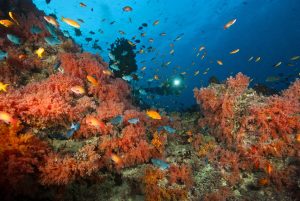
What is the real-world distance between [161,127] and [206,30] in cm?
6064

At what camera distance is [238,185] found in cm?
571

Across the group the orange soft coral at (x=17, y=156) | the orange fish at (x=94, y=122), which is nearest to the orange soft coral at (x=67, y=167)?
the orange soft coral at (x=17, y=156)

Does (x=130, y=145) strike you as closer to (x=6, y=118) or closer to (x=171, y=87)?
(x=6, y=118)

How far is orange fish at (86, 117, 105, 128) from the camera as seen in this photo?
18.2 feet

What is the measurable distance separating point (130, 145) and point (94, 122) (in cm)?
105

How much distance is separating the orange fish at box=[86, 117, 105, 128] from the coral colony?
25mm

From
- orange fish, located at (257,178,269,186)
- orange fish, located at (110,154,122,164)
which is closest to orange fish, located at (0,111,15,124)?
orange fish, located at (110,154,122,164)

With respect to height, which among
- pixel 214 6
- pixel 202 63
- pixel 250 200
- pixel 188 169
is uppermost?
pixel 202 63

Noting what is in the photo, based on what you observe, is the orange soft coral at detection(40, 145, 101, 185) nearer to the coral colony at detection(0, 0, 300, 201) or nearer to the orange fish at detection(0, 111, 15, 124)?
the coral colony at detection(0, 0, 300, 201)

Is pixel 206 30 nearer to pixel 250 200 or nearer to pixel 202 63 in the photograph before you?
pixel 202 63

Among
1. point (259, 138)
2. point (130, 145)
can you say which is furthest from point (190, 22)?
point (130, 145)

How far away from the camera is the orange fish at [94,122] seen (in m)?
5.54

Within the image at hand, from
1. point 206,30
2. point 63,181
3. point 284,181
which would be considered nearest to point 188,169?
point 284,181

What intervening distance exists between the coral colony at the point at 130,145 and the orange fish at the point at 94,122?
2 centimetres
